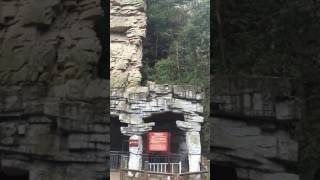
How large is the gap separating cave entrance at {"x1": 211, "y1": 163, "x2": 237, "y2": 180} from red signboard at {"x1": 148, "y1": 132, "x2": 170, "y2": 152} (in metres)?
10.0

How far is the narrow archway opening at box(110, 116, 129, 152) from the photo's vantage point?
→ 13.8m

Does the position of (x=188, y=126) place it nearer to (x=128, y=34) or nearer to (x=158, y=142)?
(x=158, y=142)

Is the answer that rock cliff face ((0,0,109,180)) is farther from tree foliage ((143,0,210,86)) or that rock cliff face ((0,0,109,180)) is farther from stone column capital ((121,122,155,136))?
tree foliage ((143,0,210,86))

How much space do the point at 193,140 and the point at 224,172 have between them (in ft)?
36.5

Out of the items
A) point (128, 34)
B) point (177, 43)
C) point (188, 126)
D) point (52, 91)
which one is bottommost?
point (188, 126)

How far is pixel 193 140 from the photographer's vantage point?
45.0 ft

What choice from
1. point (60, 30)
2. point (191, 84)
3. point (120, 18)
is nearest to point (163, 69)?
point (191, 84)

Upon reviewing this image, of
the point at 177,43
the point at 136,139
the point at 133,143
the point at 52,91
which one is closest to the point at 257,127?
the point at 52,91

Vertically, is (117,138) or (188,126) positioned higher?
(188,126)

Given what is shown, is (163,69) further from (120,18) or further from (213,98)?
(213,98)

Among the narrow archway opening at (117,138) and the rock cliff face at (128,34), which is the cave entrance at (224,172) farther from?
the rock cliff face at (128,34)

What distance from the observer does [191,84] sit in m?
15.1

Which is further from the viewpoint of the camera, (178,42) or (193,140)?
(178,42)

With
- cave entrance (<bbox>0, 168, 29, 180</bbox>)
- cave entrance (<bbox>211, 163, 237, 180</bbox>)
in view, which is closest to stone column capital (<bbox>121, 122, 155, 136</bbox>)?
cave entrance (<bbox>0, 168, 29, 180</bbox>)
